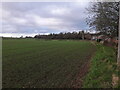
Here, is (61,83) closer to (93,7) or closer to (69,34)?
(93,7)

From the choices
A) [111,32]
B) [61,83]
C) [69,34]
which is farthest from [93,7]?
[69,34]

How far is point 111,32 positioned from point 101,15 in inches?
190

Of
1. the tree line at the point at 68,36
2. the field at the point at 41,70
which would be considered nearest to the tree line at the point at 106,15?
the field at the point at 41,70

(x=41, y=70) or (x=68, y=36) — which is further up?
(x=68, y=36)

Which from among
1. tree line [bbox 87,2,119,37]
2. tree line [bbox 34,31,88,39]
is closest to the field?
tree line [bbox 87,2,119,37]

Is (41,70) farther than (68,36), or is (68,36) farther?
(68,36)

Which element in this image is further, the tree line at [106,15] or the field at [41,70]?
the tree line at [106,15]

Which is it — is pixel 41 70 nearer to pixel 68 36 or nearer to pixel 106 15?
pixel 106 15

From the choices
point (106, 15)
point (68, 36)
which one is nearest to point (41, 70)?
point (106, 15)

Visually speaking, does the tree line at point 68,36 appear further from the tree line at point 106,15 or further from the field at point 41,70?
the field at point 41,70

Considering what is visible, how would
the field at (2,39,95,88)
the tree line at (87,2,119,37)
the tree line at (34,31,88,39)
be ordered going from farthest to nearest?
the tree line at (34,31,88,39), the tree line at (87,2,119,37), the field at (2,39,95,88)

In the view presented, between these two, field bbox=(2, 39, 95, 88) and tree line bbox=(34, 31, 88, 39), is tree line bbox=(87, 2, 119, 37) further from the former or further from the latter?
tree line bbox=(34, 31, 88, 39)

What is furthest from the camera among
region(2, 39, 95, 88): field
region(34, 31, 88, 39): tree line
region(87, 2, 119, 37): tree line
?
region(34, 31, 88, 39): tree line

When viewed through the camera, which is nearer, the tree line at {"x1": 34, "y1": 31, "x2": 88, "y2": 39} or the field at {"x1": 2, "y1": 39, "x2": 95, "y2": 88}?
the field at {"x1": 2, "y1": 39, "x2": 95, "y2": 88}
